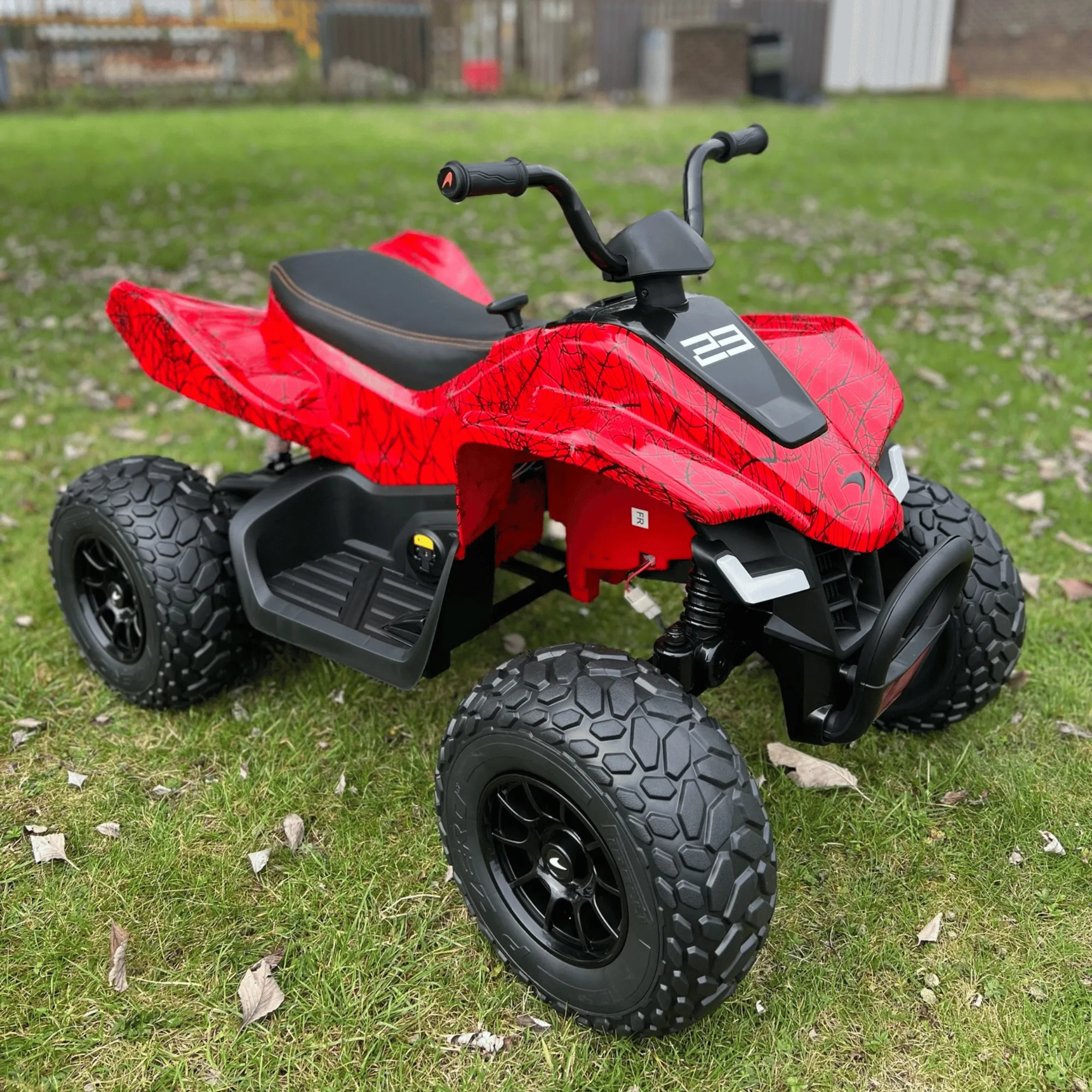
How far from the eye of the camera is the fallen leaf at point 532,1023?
216 centimetres

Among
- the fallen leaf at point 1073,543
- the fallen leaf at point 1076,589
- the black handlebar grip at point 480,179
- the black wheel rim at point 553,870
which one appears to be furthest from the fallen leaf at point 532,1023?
the fallen leaf at point 1073,543

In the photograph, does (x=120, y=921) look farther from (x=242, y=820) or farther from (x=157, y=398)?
(x=157, y=398)

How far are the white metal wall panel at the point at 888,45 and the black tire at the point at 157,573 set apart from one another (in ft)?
69.5

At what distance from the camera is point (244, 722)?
3039mm

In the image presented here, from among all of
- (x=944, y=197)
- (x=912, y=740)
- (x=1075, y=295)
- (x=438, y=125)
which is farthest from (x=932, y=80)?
(x=912, y=740)

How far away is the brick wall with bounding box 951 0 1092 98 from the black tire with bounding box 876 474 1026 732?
19.8 metres

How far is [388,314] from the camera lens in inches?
114

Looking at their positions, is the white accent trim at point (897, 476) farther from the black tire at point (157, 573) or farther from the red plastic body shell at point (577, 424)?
the black tire at point (157, 573)

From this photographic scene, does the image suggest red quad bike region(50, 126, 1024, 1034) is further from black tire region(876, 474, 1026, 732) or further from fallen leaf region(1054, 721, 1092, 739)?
fallen leaf region(1054, 721, 1092, 739)

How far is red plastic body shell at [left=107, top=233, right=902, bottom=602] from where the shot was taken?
1999mm

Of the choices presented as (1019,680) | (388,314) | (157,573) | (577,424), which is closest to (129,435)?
(157,573)

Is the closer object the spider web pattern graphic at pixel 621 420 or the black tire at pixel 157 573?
the spider web pattern graphic at pixel 621 420

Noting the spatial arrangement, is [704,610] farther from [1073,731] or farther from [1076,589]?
[1076,589]

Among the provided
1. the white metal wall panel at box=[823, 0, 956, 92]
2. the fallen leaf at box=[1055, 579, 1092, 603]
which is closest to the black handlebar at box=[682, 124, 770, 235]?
the fallen leaf at box=[1055, 579, 1092, 603]
